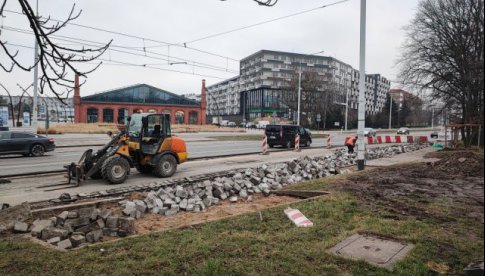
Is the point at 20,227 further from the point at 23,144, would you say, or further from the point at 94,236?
the point at 23,144

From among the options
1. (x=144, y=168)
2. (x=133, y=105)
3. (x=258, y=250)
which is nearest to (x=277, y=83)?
(x=133, y=105)

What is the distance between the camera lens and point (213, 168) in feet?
50.6

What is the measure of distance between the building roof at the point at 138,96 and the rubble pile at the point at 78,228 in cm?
6537

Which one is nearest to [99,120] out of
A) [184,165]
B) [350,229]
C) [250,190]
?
[184,165]

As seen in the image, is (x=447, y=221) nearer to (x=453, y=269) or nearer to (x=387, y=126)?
(x=453, y=269)

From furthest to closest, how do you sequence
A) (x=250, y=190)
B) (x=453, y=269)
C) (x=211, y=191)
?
(x=250, y=190) → (x=211, y=191) → (x=453, y=269)

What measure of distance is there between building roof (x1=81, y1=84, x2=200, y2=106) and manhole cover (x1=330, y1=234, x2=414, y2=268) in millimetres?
68648

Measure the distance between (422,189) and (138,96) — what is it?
2675 inches

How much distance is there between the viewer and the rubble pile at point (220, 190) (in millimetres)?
7954

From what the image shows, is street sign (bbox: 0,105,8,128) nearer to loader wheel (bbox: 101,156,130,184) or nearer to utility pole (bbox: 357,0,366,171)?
loader wheel (bbox: 101,156,130,184)

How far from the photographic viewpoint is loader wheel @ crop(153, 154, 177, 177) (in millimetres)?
12445

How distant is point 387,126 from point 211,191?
9225 cm

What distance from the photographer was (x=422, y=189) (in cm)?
938

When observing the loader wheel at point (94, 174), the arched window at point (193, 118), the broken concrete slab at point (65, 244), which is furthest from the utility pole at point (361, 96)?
the arched window at point (193, 118)
